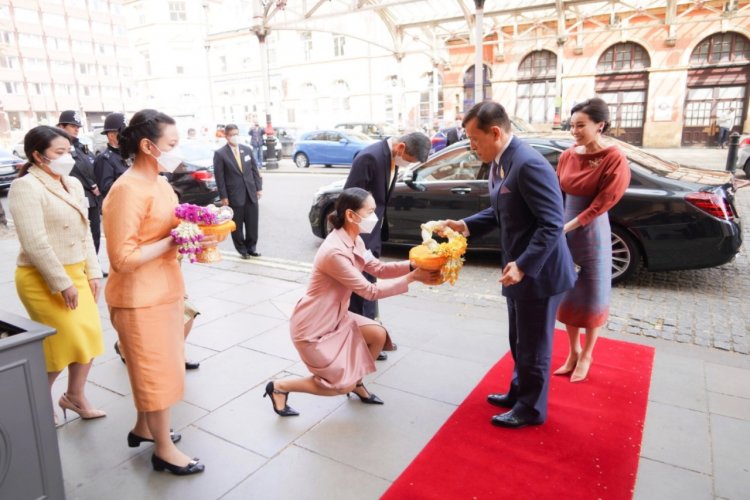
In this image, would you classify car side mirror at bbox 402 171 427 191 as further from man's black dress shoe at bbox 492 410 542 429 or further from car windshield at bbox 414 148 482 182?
man's black dress shoe at bbox 492 410 542 429

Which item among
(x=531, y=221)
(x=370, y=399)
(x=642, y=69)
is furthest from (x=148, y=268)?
(x=642, y=69)

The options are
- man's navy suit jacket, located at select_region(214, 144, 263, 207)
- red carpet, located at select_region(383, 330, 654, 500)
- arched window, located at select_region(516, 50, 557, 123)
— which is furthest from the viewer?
arched window, located at select_region(516, 50, 557, 123)

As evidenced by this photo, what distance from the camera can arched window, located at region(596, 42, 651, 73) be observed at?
24.4 m

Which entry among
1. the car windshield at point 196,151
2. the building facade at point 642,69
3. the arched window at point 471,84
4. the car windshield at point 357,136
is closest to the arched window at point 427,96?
the arched window at point 471,84

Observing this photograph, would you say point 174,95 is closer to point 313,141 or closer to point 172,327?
point 313,141

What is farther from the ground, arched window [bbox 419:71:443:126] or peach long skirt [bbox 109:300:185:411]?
arched window [bbox 419:71:443:126]

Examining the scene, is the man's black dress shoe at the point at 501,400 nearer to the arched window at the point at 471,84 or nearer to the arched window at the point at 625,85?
the arched window at the point at 625,85

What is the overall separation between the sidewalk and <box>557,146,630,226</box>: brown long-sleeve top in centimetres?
134

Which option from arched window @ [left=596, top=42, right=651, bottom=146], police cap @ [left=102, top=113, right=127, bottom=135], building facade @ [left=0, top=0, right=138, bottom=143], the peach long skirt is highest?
building facade @ [left=0, top=0, right=138, bottom=143]

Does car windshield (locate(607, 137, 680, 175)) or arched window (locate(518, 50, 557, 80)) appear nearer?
car windshield (locate(607, 137, 680, 175))

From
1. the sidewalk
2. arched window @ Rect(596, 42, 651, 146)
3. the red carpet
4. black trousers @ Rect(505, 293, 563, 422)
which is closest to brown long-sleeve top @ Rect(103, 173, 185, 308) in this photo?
the sidewalk

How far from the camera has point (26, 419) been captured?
2217 mm

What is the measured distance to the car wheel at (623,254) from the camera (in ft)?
18.4

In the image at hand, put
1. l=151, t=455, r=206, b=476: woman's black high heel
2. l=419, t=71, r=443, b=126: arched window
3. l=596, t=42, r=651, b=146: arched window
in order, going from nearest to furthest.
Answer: l=151, t=455, r=206, b=476: woman's black high heel → l=596, t=42, r=651, b=146: arched window → l=419, t=71, r=443, b=126: arched window
